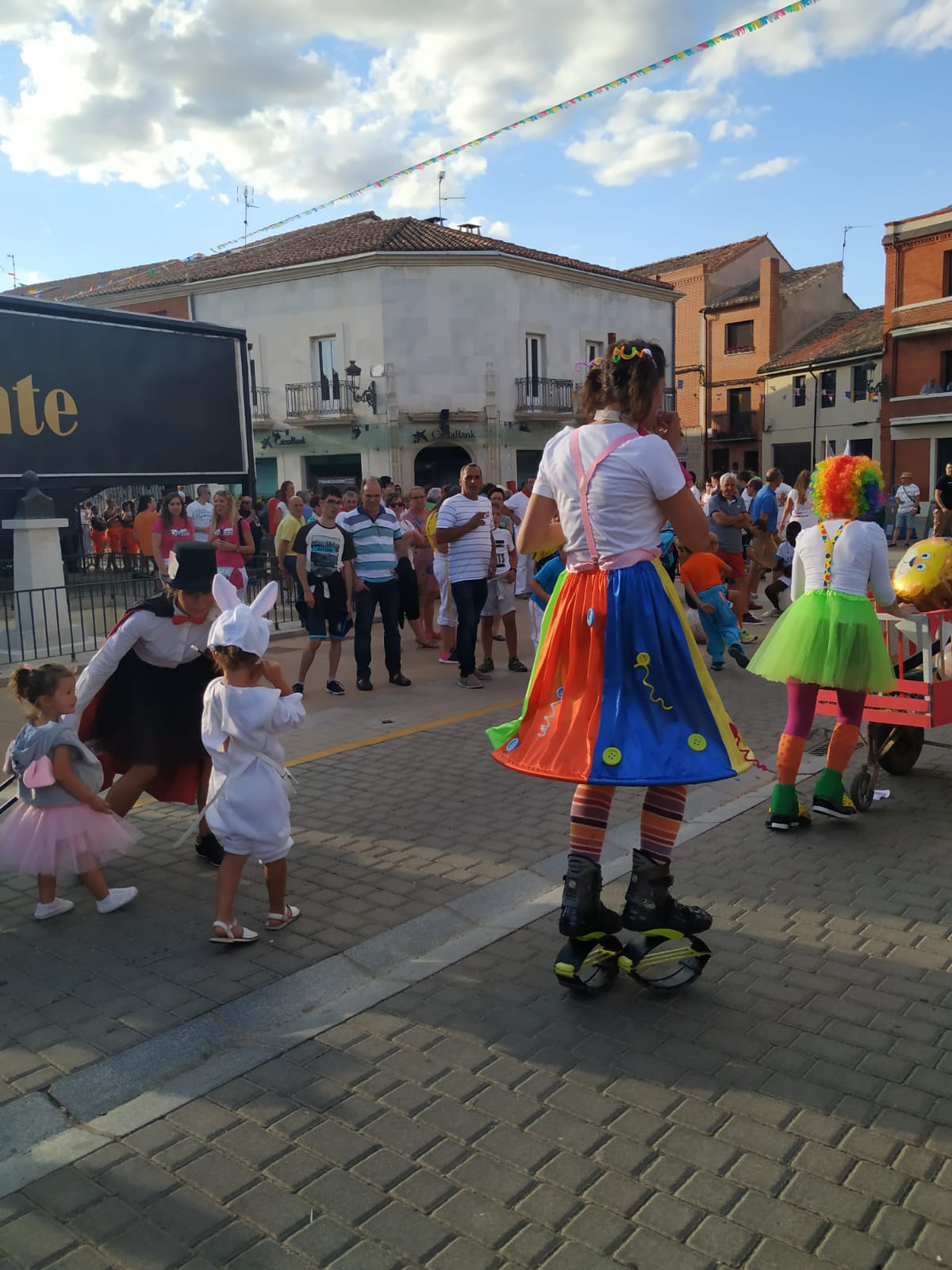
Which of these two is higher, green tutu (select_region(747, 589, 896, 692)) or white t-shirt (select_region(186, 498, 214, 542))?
white t-shirt (select_region(186, 498, 214, 542))

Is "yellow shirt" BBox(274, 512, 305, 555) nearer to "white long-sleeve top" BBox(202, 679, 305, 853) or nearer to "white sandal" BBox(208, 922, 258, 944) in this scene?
"white long-sleeve top" BBox(202, 679, 305, 853)

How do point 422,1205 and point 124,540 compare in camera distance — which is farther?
point 124,540

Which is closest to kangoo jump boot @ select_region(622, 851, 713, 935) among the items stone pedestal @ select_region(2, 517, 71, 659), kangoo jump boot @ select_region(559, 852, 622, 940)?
kangoo jump boot @ select_region(559, 852, 622, 940)

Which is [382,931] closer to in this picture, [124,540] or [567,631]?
[567,631]

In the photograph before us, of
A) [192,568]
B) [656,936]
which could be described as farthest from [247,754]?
[656,936]

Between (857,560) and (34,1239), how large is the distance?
4.40 metres

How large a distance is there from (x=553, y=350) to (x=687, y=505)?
32.3 metres

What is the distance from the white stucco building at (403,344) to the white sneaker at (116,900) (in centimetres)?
2859

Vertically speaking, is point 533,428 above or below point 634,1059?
above

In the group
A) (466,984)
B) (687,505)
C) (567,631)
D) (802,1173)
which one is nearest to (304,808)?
(466,984)

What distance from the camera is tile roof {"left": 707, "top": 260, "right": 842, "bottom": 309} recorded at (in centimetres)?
4463

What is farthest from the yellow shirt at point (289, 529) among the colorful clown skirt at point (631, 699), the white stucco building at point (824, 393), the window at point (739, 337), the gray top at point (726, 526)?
the window at point (739, 337)

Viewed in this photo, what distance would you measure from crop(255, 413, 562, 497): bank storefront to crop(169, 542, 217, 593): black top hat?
28.0 metres

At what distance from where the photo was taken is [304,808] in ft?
19.0
